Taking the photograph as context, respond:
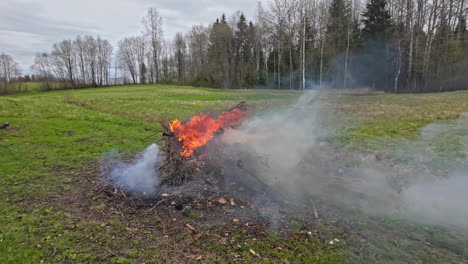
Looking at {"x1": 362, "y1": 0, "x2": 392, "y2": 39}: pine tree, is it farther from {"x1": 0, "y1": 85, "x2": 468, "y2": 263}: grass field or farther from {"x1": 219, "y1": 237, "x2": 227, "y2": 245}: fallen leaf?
{"x1": 219, "y1": 237, "x2": 227, "y2": 245}: fallen leaf

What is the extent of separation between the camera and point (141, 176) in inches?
215

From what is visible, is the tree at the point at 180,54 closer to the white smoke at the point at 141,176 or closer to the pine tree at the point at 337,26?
the pine tree at the point at 337,26

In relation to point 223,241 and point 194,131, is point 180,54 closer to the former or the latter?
point 194,131

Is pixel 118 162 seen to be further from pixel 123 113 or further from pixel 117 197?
pixel 123 113

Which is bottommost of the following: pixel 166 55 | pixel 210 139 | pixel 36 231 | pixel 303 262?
pixel 303 262

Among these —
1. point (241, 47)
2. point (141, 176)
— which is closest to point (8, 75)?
point (241, 47)

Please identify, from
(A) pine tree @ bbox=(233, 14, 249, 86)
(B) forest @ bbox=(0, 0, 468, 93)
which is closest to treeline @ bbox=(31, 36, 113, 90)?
(B) forest @ bbox=(0, 0, 468, 93)

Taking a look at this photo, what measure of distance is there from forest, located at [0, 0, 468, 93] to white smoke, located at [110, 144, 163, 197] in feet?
79.1

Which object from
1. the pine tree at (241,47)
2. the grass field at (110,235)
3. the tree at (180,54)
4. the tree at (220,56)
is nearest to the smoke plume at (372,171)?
the grass field at (110,235)

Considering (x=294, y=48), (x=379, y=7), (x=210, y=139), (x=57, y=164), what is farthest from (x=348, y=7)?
(x=57, y=164)

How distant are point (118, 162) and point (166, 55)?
54116 millimetres

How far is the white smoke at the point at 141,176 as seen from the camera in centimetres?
509

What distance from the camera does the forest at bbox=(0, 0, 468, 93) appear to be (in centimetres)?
2531

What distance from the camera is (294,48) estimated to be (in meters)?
34.7
